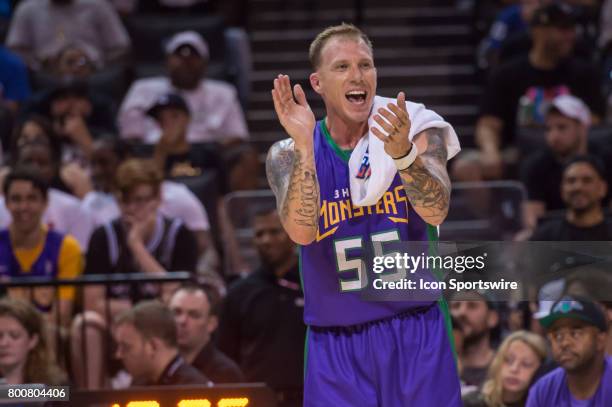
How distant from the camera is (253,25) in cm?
1238

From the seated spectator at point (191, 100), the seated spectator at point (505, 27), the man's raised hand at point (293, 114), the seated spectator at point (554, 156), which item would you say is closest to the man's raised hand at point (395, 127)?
the man's raised hand at point (293, 114)

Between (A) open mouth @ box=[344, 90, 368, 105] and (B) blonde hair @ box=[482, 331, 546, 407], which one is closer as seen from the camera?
(A) open mouth @ box=[344, 90, 368, 105]

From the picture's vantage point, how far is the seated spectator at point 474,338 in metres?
7.02

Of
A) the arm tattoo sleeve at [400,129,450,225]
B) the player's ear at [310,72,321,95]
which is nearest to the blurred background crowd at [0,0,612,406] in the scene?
the arm tattoo sleeve at [400,129,450,225]

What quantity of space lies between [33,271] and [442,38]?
5675 mm

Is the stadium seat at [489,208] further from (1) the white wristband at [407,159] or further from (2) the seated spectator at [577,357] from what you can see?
(1) the white wristband at [407,159]

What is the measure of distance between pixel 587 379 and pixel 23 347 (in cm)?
297

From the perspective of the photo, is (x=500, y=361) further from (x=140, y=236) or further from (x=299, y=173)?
(x=140, y=236)

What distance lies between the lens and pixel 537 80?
10.0m

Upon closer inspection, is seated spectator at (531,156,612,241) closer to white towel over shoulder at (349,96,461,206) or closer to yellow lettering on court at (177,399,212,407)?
white towel over shoulder at (349,96,461,206)

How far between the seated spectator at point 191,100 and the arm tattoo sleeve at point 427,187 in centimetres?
583

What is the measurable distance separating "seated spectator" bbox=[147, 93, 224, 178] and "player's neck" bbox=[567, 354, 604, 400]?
4286 mm

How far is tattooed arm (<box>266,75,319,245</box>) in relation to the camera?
4453 millimetres

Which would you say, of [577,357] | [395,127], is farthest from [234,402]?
[577,357]
